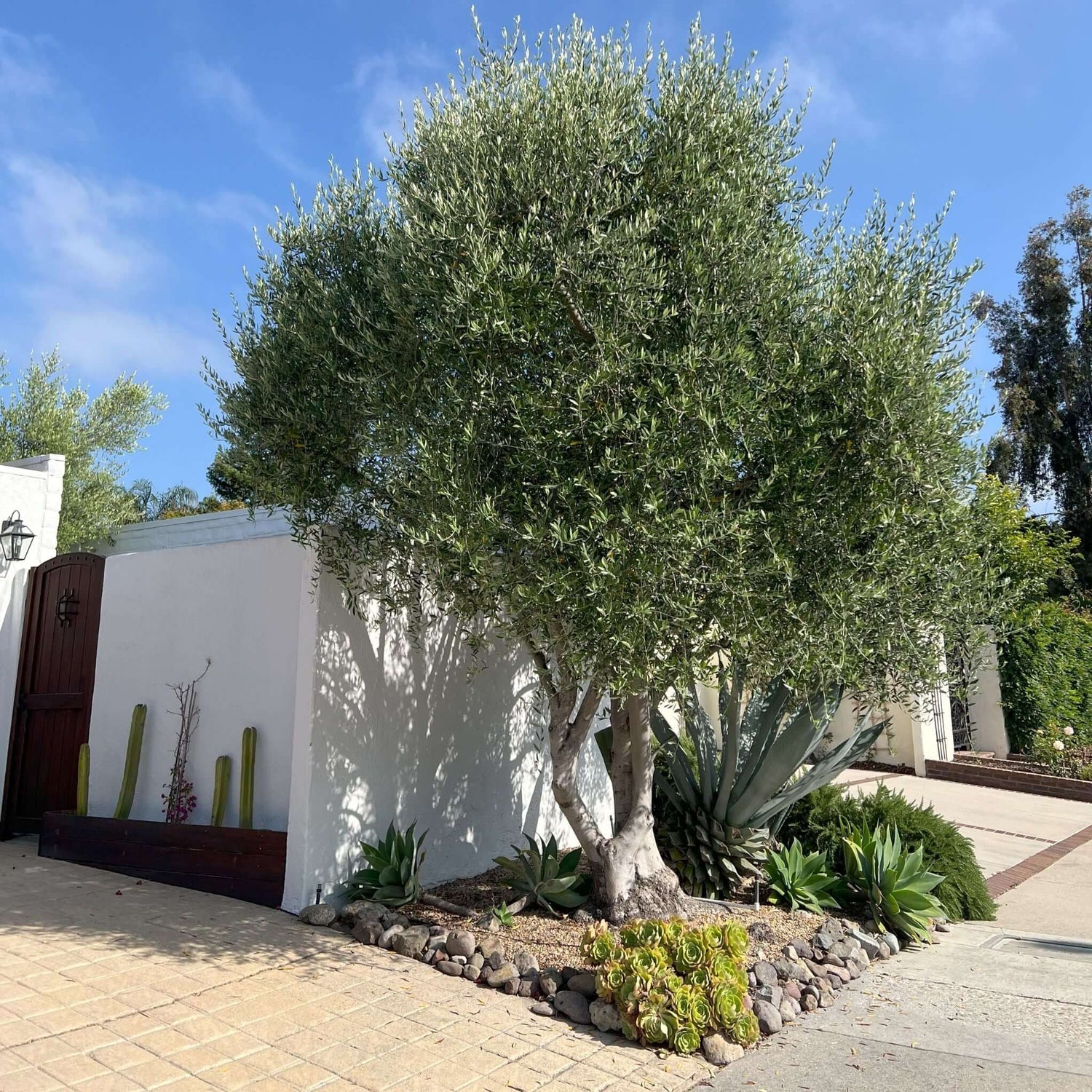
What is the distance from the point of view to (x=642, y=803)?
250 inches

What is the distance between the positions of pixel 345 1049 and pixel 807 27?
7.38 metres

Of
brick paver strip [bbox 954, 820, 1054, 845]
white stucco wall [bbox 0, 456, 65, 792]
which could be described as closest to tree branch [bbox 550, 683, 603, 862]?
white stucco wall [bbox 0, 456, 65, 792]

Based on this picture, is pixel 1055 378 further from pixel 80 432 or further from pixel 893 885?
pixel 80 432

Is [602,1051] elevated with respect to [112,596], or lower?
lower

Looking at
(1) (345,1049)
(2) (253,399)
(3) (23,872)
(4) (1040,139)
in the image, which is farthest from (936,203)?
(3) (23,872)

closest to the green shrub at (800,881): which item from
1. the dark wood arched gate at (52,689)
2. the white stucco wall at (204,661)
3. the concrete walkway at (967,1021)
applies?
the concrete walkway at (967,1021)

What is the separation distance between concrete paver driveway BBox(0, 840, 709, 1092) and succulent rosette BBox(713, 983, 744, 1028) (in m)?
0.32

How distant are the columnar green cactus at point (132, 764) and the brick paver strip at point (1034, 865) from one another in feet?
25.2

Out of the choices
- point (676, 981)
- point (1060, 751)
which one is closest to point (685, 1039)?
point (676, 981)

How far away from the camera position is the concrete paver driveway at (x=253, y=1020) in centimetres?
387

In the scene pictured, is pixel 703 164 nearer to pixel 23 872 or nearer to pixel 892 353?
pixel 892 353

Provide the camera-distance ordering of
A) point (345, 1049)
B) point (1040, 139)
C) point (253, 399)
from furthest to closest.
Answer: point (1040, 139), point (253, 399), point (345, 1049)

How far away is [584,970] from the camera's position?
504cm

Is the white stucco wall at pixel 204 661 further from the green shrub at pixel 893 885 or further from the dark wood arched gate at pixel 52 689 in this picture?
the green shrub at pixel 893 885
